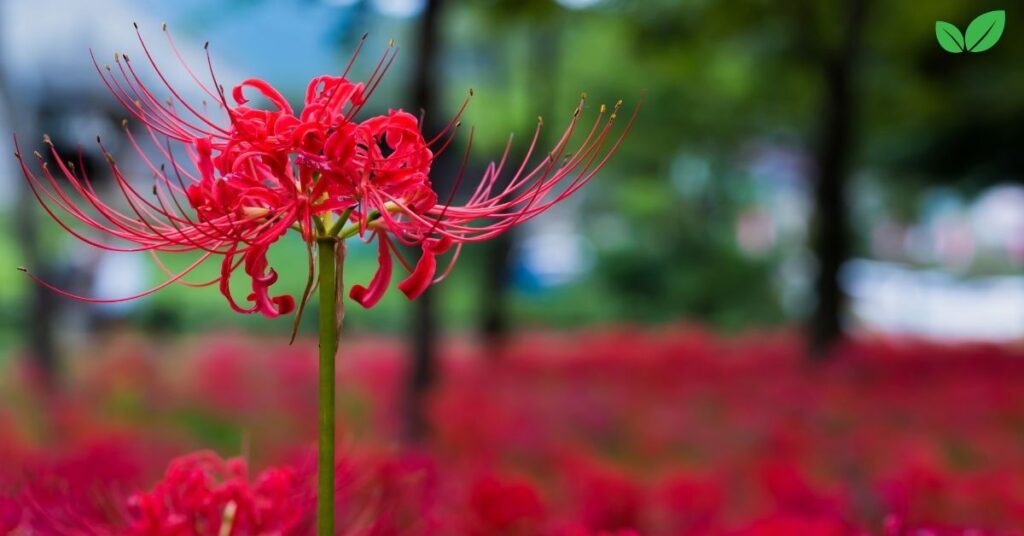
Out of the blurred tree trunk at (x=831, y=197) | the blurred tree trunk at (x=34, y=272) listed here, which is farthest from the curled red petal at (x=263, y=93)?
the blurred tree trunk at (x=831, y=197)

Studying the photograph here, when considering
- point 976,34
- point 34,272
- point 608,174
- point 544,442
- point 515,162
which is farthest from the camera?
point 608,174

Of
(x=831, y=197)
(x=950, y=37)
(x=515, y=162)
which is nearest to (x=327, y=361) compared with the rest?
(x=950, y=37)

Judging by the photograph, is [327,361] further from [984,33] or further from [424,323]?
[424,323]

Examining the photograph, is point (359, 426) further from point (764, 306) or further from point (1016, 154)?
point (764, 306)

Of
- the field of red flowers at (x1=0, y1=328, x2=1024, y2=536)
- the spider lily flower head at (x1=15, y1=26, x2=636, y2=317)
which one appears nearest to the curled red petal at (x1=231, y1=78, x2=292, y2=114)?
the spider lily flower head at (x1=15, y1=26, x2=636, y2=317)

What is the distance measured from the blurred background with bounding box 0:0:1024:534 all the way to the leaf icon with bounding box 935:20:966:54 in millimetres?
147

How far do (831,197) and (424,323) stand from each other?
8.66 feet

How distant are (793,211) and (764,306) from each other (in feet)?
30.6

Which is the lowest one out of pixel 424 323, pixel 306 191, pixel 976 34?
pixel 424 323

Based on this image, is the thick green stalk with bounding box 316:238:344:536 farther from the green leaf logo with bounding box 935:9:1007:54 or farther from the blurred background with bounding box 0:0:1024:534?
the green leaf logo with bounding box 935:9:1007:54

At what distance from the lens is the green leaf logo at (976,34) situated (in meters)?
0.77

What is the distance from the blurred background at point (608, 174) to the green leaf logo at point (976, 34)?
0.46 feet

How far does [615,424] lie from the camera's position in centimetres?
297

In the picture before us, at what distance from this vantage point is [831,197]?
485 centimetres
